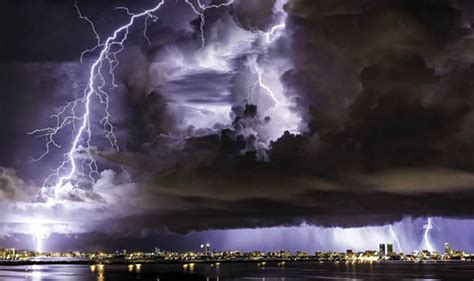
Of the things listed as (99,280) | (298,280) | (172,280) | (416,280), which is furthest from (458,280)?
(99,280)

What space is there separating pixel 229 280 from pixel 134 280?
15.7 meters

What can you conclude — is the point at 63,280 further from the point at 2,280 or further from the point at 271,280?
the point at 271,280

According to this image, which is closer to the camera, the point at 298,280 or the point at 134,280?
the point at 134,280

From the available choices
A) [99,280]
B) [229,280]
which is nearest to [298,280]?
[229,280]

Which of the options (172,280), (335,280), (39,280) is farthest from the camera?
Answer: (335,280)

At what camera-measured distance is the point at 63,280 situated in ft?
373

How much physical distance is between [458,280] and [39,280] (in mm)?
73812

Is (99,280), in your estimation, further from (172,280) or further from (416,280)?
(416,280)

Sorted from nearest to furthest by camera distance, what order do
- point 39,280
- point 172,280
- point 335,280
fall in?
point 172,280
point 39,280
point 335,280

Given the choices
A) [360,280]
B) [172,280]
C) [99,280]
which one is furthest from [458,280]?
[99,280]

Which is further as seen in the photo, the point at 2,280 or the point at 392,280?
the point at 392,280

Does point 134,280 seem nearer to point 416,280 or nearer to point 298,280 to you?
point 298,280

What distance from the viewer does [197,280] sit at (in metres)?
108

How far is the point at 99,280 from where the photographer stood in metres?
111
